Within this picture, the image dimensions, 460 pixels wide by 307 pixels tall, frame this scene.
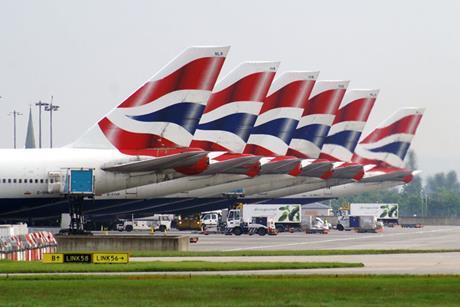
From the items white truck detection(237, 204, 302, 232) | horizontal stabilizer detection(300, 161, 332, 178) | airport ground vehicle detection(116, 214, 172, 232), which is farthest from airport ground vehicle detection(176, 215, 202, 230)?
horizontal stabilizer detection(300, 161, 332, 178)

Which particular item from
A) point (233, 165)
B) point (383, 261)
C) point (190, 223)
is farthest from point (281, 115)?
point (383, 261)

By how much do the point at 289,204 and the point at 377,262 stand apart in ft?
283

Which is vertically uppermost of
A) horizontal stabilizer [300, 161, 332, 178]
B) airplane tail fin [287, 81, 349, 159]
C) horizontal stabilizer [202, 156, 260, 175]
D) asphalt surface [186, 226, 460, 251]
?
airplane tail fin [287, 81, 349, 159]

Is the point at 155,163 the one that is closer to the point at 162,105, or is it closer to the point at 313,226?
the point at 162,105

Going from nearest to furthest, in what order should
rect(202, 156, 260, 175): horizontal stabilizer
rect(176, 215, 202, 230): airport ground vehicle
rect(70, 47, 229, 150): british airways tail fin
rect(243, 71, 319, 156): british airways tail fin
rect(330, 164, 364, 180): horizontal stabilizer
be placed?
1. rect(70, 47, 229, 150): british airways tail fin
2. rect(202, 156, 260, 175): horizontal stabilizer
3. rect(243, 71, 319, 156): british airways tail fin
4. rect(330, 164, 364, 180): horizontal stabilizer
5. rect(176, 215, 202, 230): airport ground vehicle

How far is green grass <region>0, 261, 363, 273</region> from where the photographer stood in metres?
52.8

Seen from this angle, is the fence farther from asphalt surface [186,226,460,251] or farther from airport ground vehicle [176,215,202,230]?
airport ground vehicle [176,215,202,230]

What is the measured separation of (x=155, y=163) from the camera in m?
83.4

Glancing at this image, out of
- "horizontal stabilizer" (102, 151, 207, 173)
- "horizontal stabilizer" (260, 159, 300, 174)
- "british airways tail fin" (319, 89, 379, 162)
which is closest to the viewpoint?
"horizontal stabilizer" (102, 151, 207, 173)

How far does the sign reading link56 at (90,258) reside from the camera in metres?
58.2

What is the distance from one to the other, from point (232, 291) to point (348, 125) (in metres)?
92.7

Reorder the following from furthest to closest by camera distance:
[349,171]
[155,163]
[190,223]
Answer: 1. [190,223]
2. [349,171]
3. [155,163]

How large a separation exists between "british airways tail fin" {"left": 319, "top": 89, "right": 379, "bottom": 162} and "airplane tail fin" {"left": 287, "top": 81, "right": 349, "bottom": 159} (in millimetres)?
10225

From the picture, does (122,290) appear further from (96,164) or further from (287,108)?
(287,108)
